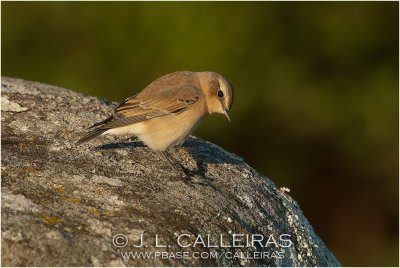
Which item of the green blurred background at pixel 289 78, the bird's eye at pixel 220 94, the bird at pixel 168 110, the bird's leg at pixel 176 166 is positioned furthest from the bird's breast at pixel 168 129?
the green blurred background at pixel 289 78

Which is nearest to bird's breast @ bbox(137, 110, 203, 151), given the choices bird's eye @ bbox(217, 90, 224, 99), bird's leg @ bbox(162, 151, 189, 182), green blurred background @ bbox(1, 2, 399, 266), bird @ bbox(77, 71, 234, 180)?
bird @ bbox(77, 71, 234, 180)

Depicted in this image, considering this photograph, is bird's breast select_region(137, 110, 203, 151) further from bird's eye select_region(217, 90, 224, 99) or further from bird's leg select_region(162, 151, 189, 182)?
bird's eye select_region(217, 90, 224, 99)

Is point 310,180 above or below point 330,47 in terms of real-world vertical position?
below

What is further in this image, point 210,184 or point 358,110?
point 358,110

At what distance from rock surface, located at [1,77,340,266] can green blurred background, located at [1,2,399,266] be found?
4.15 meters

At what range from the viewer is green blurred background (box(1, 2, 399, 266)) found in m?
10.6

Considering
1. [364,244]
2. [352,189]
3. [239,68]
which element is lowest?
[364,244]

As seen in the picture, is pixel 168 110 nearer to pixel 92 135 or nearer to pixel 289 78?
pixel 92 135

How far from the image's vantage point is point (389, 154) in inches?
435

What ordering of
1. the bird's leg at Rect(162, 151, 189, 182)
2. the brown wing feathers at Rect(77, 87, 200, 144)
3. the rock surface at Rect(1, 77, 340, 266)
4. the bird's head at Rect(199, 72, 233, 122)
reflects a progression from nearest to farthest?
1. the rock surface at Rect(1, 77, 340, 266)
2. the bird's leg at Rect(162, 151, 189, 182)
3. the brown wing feathers at Rect(77, 87, 200, 144)
4. the bird's head at Rect(199, 72, 233, 122)

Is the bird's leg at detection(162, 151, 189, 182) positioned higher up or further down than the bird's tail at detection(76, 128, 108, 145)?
further down

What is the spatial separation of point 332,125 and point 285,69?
1.02 meters

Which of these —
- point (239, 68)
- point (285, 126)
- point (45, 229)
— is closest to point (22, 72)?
point (239, 68)

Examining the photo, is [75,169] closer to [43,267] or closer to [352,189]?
[43,267]
